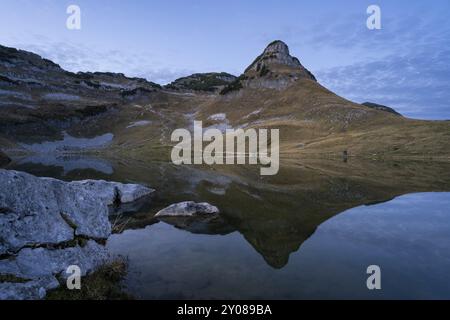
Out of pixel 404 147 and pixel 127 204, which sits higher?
pixel 404 147

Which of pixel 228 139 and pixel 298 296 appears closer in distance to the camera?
pixel 298 296

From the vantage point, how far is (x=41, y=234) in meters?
15.5

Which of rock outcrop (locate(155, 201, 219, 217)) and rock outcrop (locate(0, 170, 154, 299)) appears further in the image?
rock outcrop (locate(155, 201, 219, 217))

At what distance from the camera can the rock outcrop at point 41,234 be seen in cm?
1355

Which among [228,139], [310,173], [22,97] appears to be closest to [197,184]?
[310,173]

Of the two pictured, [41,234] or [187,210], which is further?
[187,210]

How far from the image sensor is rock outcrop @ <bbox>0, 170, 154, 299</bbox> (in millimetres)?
13550

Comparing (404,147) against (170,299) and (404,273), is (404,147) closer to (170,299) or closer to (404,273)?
(404,273)

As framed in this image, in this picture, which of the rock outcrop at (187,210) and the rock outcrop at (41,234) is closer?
the rock outcrop at (41,234)

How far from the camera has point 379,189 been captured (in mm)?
45719

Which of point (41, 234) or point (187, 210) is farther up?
point (41, 234)

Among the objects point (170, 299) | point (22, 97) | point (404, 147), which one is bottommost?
point (170, 299)
